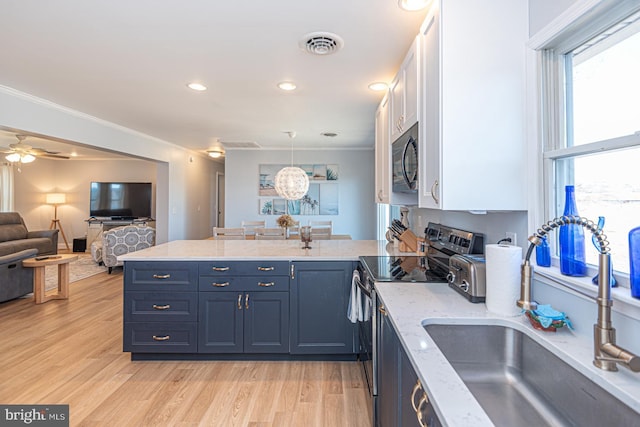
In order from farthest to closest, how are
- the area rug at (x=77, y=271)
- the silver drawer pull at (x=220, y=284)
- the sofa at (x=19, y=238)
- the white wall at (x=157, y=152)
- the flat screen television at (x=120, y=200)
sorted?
the flat screen television at (x=120, y=200) < the area rug at (x=77, y=271) < the sofa at (x=19, y=238) < the white wall at (x=157, y=152) < the silver drawer pull at (x=220, y=284)

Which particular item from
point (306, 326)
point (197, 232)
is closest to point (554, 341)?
point (306, 326)

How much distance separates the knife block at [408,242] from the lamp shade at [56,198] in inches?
341

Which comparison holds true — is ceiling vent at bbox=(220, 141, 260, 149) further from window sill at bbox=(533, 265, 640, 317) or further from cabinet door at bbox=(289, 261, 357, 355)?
window sill at bbox=(533, 265, 640, 317)

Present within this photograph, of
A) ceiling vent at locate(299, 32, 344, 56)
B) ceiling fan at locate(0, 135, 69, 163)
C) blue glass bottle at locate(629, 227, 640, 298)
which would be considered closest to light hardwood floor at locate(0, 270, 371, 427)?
blue glass bottle at locate(629, 227, 640, 298)

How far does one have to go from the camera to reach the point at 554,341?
0.98 meters

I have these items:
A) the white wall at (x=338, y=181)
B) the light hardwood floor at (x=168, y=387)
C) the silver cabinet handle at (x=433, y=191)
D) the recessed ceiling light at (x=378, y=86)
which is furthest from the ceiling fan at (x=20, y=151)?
→ the silver cabinet handle at (x=433, y=191)

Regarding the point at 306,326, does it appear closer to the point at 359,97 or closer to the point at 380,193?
the point at 380,193

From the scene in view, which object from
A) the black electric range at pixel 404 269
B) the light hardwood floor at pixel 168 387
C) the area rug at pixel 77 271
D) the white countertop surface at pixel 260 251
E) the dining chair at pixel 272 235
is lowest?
the light hardwood floor at pixel 168 387

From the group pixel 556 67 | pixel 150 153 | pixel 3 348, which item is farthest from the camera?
pixel 150 153

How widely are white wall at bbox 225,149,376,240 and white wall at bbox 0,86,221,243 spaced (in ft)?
3.20

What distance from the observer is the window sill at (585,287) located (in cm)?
86

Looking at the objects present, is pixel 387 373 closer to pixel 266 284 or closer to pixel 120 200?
pixel 266 284

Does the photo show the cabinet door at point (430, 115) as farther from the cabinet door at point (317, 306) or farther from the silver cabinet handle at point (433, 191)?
the cabinet door at point (317, 306)

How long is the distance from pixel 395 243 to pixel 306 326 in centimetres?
127
